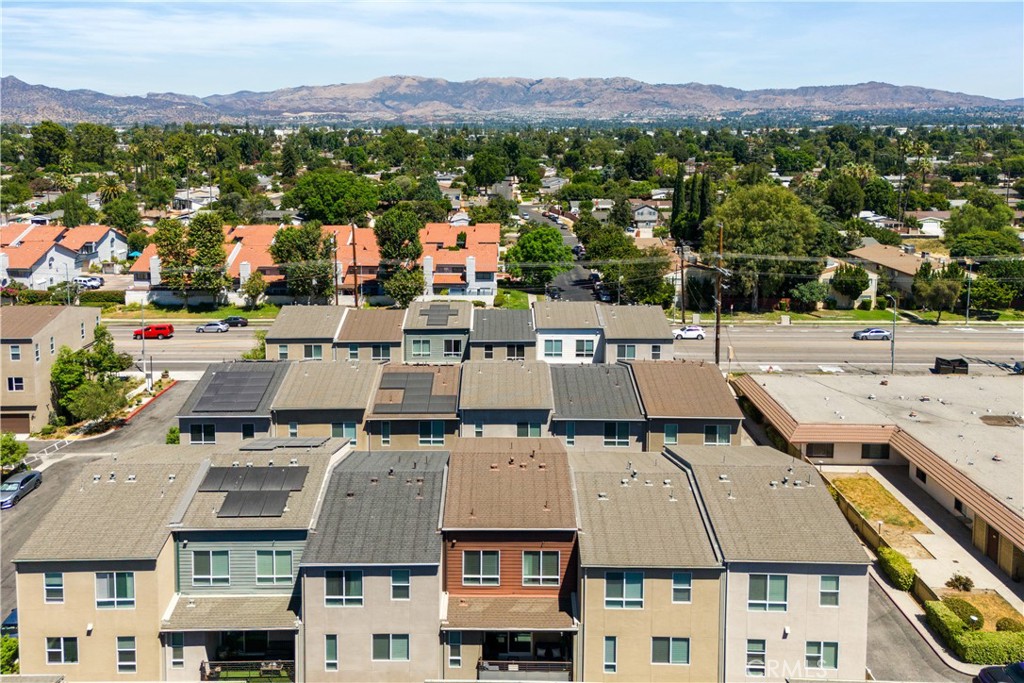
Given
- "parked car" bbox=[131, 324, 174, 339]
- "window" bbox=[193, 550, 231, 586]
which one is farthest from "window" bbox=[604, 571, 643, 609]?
"parked car" bbox=[131, 324, 174, 339]

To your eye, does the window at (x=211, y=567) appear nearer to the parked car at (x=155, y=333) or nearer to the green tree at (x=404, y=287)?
the parked car at (x=155, y=333)

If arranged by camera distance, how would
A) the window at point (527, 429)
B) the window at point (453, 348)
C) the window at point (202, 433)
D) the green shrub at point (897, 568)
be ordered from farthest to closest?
the window at point (453, 348), the window at point (202, 433), the window at point (527, 429), the green shrub at point (897, 568)

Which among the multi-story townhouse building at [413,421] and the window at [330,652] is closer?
the window at [330,652]

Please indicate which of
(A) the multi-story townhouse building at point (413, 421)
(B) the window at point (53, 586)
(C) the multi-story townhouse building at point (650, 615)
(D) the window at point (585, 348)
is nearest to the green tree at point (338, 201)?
(D) the window at point (585, 348)

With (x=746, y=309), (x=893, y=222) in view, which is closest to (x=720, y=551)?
(x=746, y=309)

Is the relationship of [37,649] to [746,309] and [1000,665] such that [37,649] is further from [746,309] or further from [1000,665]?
[746,309]

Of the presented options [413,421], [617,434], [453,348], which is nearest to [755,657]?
[617,434]

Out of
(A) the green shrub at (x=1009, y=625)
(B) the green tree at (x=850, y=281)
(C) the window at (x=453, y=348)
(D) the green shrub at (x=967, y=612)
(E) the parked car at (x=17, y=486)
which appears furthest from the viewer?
(B) the green tree at (x=850, y=281)
